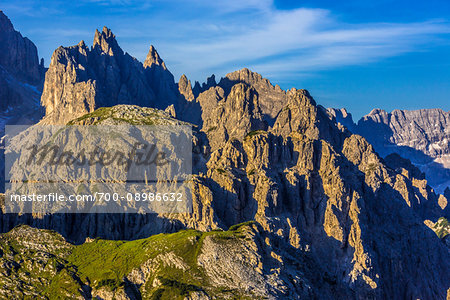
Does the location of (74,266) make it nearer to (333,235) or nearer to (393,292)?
(333,235)

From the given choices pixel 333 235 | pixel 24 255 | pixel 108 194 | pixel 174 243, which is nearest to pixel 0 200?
pixel 108 194

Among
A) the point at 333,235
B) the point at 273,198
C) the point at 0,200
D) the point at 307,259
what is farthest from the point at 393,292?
the point at 0,200

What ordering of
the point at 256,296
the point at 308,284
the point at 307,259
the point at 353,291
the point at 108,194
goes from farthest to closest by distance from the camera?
→ the point at 108,194 < the point at 353,291 < the point at 307,259 < the point at 308,284 < the point at 256,296

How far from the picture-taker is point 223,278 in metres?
123

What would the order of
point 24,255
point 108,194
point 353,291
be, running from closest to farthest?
point 24,255 → point 353,291 → point 108,194

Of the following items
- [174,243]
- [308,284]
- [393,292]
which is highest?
[174,243]

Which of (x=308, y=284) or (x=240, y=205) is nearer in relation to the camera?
(x=308, y=284)

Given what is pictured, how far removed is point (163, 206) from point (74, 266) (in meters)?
61.4

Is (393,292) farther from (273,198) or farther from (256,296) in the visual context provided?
(256,296)

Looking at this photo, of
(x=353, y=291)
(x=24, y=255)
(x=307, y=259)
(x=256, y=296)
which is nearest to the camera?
(x=256, y=296)

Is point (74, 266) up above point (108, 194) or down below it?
below

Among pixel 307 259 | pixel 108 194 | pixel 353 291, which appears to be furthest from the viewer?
pixel 108 194

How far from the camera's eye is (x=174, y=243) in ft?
440

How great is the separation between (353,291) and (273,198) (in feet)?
121
